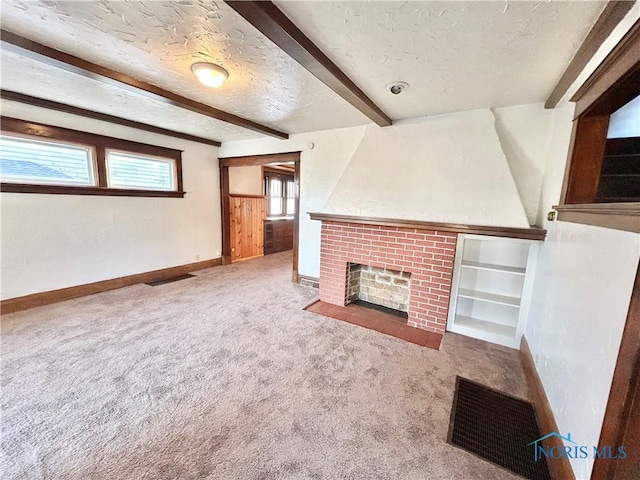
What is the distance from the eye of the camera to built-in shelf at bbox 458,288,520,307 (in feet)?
8.48

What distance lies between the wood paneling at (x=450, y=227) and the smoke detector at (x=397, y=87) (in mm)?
1240

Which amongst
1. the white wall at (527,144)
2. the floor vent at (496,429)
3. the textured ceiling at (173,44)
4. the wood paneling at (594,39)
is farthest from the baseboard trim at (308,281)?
the wood paneling at (594,39)

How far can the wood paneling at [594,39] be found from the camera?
1.23 meters

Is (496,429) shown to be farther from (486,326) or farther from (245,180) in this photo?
(245,180)

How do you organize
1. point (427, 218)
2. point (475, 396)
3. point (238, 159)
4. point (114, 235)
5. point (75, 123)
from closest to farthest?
point (475, 396), point (427, 218), point (75, 123), point (114, 235), point (238, 159)

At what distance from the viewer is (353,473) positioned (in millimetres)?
1279

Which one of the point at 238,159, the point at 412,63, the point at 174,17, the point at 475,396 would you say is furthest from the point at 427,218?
the point at 238,159

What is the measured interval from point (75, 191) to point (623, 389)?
16.4ft

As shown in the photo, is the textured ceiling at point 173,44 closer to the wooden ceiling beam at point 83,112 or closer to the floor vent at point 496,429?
the wooden ceiling beam at point 83,112

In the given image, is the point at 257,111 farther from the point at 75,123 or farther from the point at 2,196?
the point at 2,196

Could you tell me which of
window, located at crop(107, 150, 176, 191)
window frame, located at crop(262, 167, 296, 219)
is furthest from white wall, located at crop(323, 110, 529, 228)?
window frame, located at crop(262, 167, 296, 219)

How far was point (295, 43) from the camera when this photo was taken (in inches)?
62.1

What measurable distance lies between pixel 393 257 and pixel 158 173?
3948 millimetres

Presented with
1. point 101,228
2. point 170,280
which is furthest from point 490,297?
point 101,228
